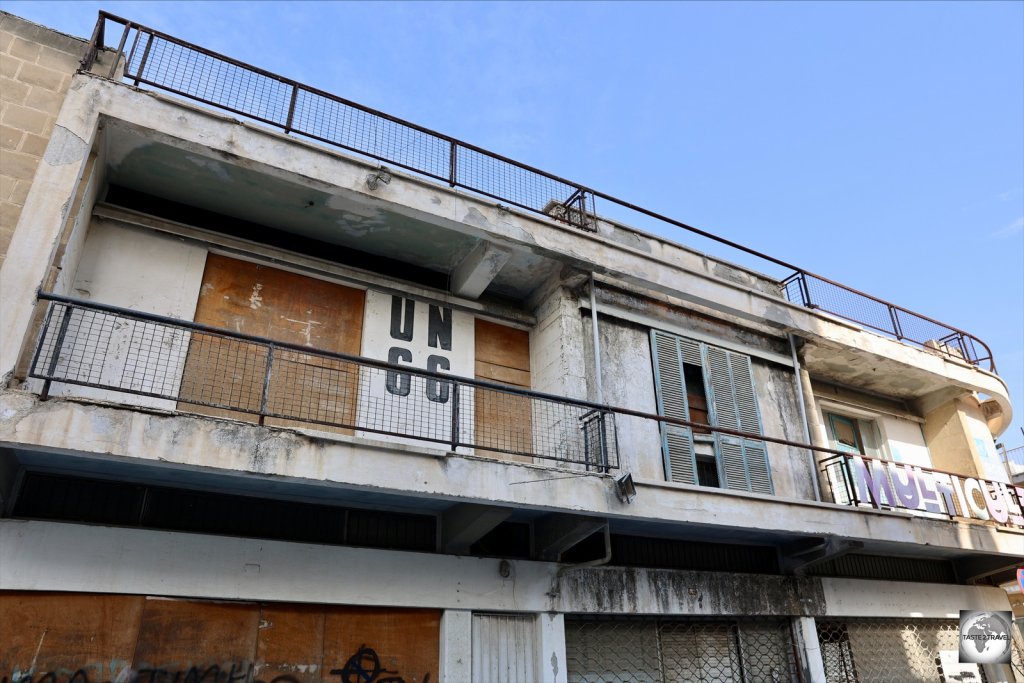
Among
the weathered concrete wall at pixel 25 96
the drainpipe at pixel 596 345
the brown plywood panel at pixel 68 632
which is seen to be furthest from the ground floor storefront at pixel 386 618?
the weathered concrete wall at pixel 25 96

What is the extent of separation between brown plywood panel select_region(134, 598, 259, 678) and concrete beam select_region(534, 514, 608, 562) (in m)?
3.14

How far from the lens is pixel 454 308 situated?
9453mm

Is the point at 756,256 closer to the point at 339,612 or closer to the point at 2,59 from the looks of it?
the point at 339,612

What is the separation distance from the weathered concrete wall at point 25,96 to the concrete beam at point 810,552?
384 inches

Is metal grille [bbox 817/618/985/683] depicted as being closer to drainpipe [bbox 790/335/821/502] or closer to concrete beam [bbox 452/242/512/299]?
drainpipe [bbox 790/335/821/502]

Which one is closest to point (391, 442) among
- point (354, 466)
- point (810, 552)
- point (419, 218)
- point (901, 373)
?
point (354, 466)

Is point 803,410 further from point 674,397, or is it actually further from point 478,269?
point 478,269

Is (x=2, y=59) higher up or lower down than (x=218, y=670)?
higher up

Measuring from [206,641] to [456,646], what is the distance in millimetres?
2410

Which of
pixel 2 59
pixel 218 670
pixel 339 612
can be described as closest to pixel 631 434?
pixel 339 612

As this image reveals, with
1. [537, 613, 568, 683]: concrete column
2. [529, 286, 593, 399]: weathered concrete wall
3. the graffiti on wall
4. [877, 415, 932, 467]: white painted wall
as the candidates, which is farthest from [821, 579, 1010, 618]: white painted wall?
the graffiti on wall

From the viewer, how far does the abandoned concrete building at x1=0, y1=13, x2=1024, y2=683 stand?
20.3 feet

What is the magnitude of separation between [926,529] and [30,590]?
35.5 feet

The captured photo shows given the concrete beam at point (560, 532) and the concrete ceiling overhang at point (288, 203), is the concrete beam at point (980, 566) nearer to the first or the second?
the concrete beam at point (560, 532)
